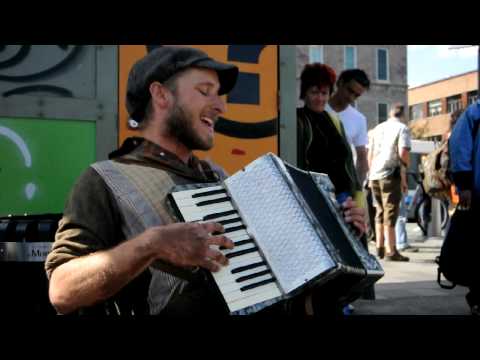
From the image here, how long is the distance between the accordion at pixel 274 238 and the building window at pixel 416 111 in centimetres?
4712

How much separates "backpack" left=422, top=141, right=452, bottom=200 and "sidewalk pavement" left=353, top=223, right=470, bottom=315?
895 mm

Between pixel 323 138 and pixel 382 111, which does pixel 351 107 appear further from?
pixel 382 111

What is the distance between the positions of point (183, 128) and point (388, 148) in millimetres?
4940

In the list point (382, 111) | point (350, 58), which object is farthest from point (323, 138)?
point (382, 111)

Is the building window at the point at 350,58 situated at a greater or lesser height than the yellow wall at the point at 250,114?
greater

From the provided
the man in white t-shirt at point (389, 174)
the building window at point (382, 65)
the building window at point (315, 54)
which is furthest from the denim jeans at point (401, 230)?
the building window at point (382, 65)

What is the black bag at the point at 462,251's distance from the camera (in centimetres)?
396

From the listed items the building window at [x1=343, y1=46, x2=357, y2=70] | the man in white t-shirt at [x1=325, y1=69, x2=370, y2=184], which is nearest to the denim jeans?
the man in white t-shirt at [x1=325, y1=69, x2=370, y2=184]

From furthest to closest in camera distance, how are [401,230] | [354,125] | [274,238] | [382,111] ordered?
1. [382,111]
2. [401,230]
3. [354,125]
4. [274,238]

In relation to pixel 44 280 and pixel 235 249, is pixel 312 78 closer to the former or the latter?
pixel 44 280

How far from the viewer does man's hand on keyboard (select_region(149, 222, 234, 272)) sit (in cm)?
172

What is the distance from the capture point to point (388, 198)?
262 inches

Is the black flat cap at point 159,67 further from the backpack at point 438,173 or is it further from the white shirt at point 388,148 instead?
the white shirt at point 388,148
